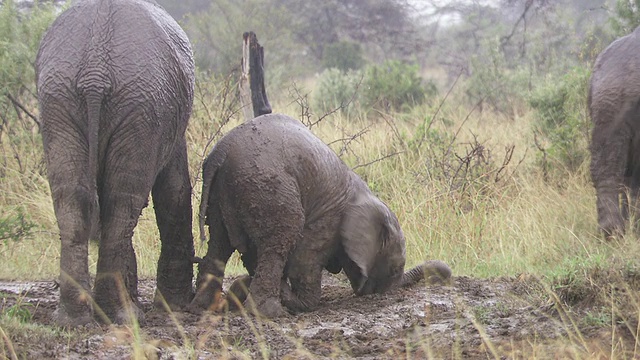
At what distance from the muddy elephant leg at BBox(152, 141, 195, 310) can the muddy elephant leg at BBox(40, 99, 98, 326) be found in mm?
990

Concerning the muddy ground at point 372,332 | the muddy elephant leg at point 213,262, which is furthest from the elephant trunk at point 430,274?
the muddy elephant leg at point 213,262

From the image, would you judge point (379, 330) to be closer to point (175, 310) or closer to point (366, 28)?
point (175, 310)

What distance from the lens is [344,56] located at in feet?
79.8

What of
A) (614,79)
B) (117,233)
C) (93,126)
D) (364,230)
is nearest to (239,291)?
(364,230)

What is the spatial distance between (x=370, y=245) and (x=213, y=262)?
109 centimetres

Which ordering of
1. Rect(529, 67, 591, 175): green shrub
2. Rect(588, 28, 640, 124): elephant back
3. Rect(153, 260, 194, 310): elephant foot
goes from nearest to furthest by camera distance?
Rect(153, 260, 194, 310): elephant foot
Rect(588, 28, 640, 124): elephant back
Rect(529, 67, 591, 175): green shrub

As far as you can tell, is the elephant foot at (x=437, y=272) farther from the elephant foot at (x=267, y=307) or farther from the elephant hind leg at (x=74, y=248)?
the elephant hind leg at (x=74, y=248)

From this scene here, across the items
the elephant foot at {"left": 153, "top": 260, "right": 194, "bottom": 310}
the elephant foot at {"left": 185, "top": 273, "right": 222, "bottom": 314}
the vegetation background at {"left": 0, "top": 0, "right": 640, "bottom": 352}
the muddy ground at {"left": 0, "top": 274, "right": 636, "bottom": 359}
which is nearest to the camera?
the muddy ground at {"left": 0, "top": 274, "right": 636, "bottom": 359}

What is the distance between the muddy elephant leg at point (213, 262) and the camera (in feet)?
18.4

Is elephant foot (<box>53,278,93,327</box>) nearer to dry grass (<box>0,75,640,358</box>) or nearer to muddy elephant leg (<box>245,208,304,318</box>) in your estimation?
muddy elephant leg (<box>245,208,304,318</box>)

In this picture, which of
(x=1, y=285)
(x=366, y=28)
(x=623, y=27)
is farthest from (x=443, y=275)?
(x=366, y=28)

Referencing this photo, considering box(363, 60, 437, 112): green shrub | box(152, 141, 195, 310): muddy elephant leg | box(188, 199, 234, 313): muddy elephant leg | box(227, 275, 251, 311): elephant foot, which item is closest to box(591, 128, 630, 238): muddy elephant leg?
box(227, 275, 251, 311): elephant foot

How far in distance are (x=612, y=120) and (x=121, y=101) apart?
165 inches

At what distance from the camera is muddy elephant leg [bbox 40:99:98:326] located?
4441 millimetres
